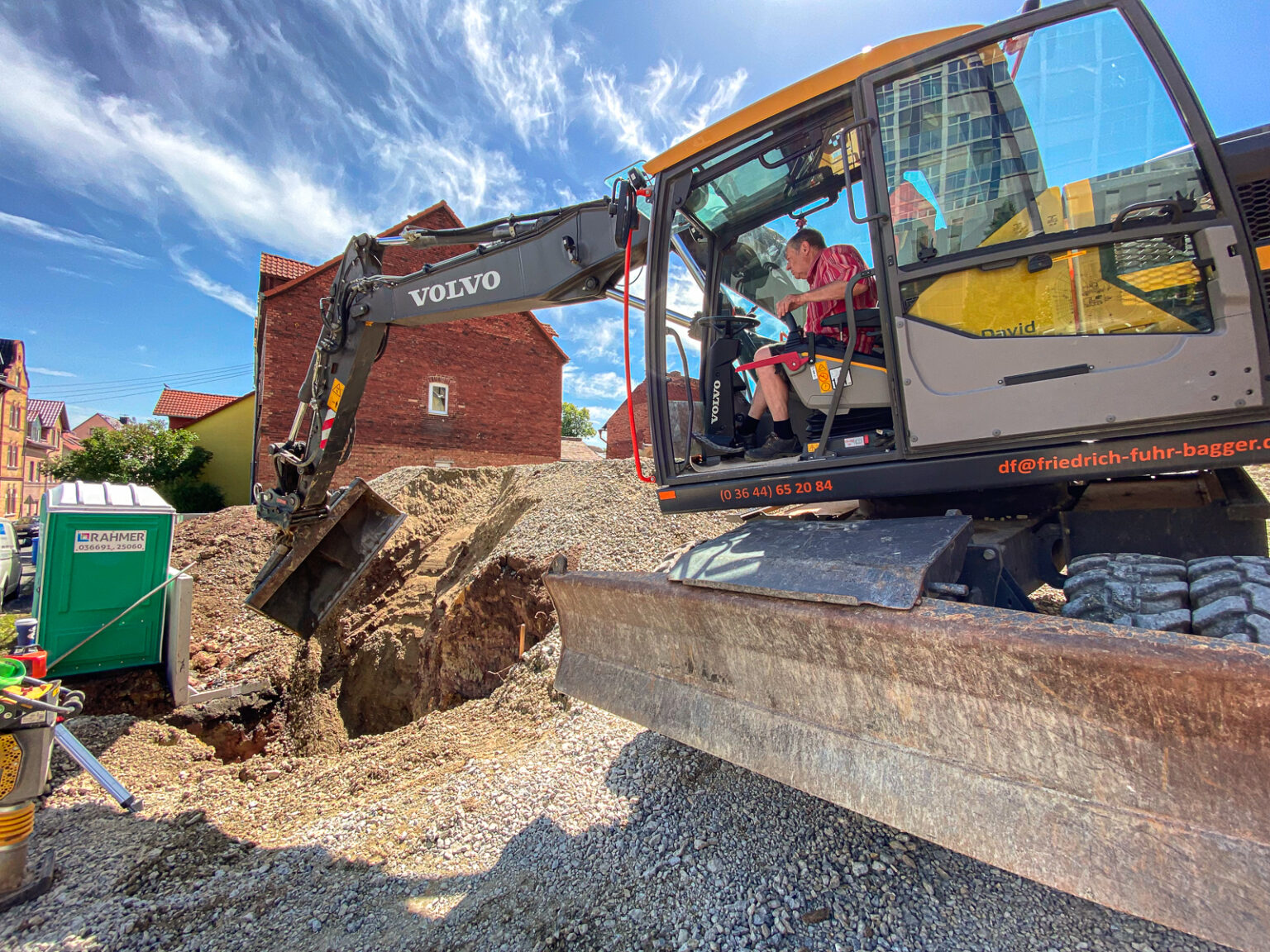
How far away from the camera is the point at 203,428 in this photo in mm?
26969

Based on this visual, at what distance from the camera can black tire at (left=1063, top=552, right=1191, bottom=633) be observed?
1853 mm

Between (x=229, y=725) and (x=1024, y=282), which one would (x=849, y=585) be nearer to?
(x=1024, y=282)

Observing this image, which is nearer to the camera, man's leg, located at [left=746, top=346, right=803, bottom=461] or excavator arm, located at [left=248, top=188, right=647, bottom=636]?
man's leg, located at [left=746, top=346, right=803, bottom=461]

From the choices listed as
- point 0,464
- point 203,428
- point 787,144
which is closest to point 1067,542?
point 787,144

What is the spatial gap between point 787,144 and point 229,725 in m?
6.35

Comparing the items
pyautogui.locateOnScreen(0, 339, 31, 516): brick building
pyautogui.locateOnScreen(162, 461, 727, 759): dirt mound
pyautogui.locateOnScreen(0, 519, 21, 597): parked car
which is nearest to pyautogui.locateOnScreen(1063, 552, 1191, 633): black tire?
pyautogui.locateOnScreen(162, 461, 727, 759): dirt mound

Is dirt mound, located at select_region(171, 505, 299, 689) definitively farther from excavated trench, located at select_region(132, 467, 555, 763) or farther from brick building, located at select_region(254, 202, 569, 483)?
brick building, located at select_region(254, 202, 569, 483)

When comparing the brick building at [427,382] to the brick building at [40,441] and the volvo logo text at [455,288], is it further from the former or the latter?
the brick building at [40,441]

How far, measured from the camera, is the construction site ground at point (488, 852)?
2230mm

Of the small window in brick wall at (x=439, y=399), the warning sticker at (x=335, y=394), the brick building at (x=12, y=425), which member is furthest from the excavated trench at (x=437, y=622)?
the brick building at (x=12, y=425)

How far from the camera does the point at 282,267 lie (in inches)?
778

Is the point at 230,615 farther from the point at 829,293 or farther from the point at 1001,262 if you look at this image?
the point at 1001,262

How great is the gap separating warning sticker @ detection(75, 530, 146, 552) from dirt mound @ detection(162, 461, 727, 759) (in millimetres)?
1579

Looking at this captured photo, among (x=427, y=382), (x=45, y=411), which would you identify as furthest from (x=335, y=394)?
(x=45, y=411)
